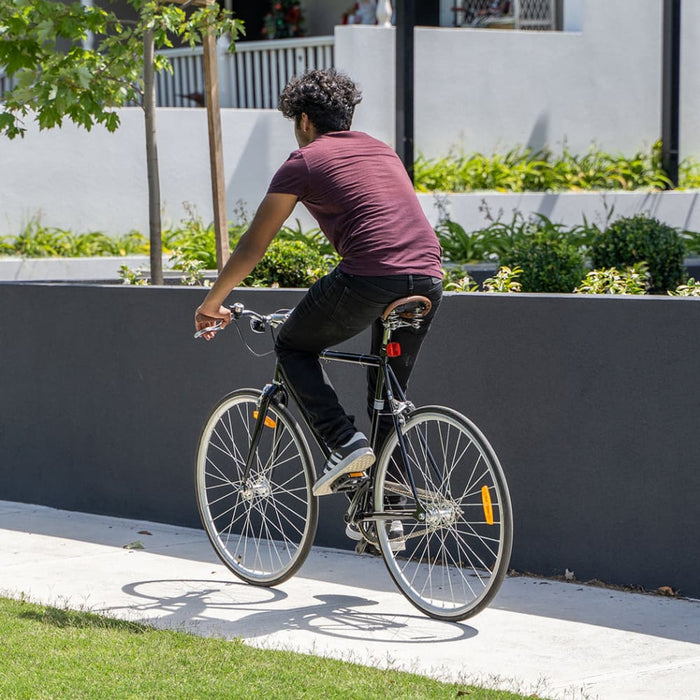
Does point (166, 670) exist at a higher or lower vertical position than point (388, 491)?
lower

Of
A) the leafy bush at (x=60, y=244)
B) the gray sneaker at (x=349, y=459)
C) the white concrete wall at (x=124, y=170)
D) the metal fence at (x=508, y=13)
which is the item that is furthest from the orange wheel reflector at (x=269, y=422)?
the metal fence at (x=508, y=13)

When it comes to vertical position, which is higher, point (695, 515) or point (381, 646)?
point (695, 515)

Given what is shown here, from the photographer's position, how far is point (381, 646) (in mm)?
4785

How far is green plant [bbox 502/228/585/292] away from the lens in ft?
25.2

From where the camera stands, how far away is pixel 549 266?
25.3 feet

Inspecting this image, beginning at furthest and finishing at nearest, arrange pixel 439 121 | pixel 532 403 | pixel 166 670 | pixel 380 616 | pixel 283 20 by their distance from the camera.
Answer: pixel 283 20, pixel 439 121, pixel 532 403, pixel 380 616, pixel 166 670

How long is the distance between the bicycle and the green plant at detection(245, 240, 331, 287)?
4.99ft

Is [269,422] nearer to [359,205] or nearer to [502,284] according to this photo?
[359,205]

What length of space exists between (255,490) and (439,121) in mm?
9244

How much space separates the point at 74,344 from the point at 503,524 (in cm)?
331

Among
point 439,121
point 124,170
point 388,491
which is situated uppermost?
point 439,121

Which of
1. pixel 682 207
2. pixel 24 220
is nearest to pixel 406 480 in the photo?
pixel 24 220

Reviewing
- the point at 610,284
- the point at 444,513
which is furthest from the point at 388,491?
the point at 610,284

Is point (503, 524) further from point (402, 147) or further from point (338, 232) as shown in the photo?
point (402, 147)
